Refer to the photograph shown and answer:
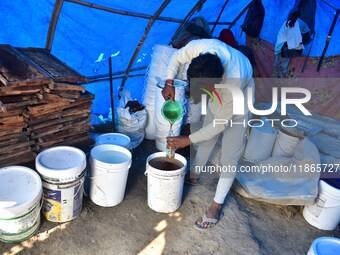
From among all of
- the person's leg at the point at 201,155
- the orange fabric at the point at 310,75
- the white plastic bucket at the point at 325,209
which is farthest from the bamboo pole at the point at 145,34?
the white plastic bucket at the point at 325,209

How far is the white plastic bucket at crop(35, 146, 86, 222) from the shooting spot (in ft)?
8.34

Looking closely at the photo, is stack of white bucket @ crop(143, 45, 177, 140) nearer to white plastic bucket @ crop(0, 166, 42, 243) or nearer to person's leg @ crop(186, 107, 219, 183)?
person's leg @ crop(186, 107, 219, 183)

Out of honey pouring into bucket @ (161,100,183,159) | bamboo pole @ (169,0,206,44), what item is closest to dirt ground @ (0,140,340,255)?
honey pouring into bucket @ (161,100,183,159)

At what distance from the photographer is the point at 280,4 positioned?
17.9 ft

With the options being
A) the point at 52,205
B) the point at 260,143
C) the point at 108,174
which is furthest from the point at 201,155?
the point at 52,205

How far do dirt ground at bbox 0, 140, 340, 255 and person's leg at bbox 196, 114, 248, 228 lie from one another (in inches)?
5.4

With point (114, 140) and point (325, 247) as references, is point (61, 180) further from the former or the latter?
point (325, 247)

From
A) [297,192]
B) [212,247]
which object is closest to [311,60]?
[297,192]

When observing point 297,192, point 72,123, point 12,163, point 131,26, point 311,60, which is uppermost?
point 131,26

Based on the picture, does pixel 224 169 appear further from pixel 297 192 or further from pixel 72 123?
pixel 72 123

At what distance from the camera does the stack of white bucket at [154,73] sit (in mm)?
4176

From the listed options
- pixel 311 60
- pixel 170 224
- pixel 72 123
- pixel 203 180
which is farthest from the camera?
pixel 311 60

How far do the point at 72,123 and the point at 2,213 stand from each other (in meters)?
1.34

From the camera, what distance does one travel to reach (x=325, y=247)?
2283mm
